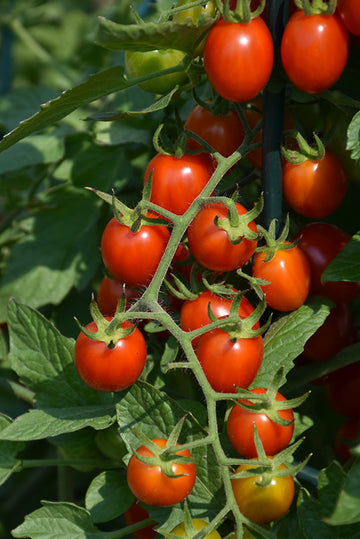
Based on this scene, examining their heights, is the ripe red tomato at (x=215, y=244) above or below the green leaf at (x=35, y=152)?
above

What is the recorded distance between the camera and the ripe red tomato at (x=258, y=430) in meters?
0.66

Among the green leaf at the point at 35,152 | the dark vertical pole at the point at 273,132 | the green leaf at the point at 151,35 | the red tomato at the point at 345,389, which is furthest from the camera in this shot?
the green leaf at the point at 35,152

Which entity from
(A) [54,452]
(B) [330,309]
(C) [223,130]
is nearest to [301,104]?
(C) [223,130]

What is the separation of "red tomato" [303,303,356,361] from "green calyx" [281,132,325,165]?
19 cm

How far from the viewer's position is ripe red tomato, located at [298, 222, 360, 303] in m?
0.77

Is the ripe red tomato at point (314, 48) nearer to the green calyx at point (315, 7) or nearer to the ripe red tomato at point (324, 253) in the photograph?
the green calyx at point (315, 7)

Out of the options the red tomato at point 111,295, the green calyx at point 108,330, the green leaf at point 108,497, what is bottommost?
the green leaf at point 108,497

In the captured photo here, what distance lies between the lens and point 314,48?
0.67 meters

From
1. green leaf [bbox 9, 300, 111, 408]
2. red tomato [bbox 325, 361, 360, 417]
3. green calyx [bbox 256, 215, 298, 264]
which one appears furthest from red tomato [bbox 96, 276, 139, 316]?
red tomato [bbox 325, 361, 360, 417]

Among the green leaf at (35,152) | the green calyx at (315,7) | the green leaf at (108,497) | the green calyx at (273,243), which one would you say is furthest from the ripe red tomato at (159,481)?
the green leaf at (35,152)

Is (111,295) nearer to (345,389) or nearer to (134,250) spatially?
(134,250)

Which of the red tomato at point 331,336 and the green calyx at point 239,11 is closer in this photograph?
the green calyx at point 239,11

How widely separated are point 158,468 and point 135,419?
0.09 m

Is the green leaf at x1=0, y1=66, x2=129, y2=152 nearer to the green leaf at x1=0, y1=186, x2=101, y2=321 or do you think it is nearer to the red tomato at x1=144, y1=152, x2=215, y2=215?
the red tomato at x1=144, y1=152, x2=215, y2=215
